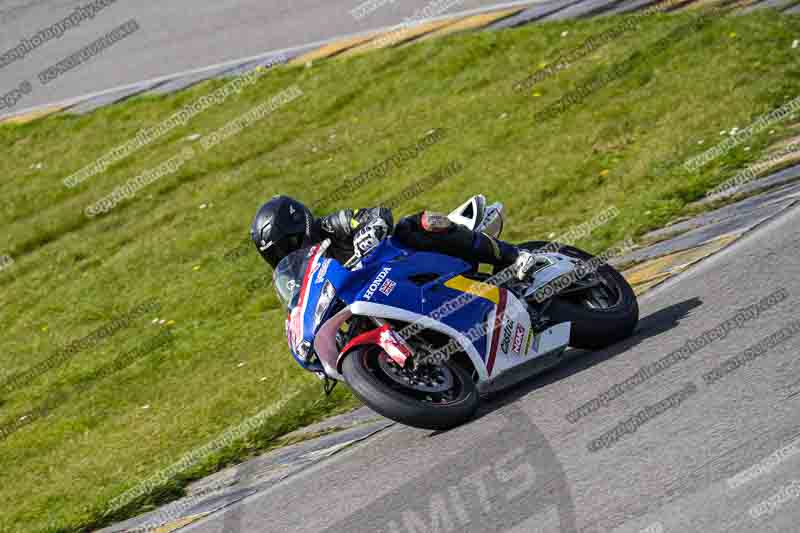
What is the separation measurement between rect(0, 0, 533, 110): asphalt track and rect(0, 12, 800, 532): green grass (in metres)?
0.98

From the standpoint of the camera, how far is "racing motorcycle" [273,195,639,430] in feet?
21.2

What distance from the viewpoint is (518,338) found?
7062 mm

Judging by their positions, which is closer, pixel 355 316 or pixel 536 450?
pixel 536 450

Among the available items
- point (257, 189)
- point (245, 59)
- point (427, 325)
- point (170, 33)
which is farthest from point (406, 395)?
point (170, 33)

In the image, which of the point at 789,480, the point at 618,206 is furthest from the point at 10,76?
the point at 789,480

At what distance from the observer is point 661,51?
1449 cm

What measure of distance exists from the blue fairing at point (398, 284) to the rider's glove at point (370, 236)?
0.05 meters

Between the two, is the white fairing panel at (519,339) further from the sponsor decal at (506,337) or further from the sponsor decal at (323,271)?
the sponsor decal at (323,271)

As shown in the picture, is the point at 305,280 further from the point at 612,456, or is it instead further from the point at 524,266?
the point at 612,456

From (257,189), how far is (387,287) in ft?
29.2

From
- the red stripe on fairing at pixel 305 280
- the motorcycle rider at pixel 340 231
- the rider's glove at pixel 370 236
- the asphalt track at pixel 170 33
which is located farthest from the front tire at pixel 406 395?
the asphalt track at pixel 170 33

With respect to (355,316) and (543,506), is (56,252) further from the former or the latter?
(543,506)

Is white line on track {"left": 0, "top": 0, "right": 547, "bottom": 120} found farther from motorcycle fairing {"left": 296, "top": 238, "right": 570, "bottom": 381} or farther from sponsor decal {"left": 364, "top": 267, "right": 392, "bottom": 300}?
sponsor decal {"left": 364, "top": 267, "right": 392, "bottom": 300}

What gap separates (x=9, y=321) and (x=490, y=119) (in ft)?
21.7
